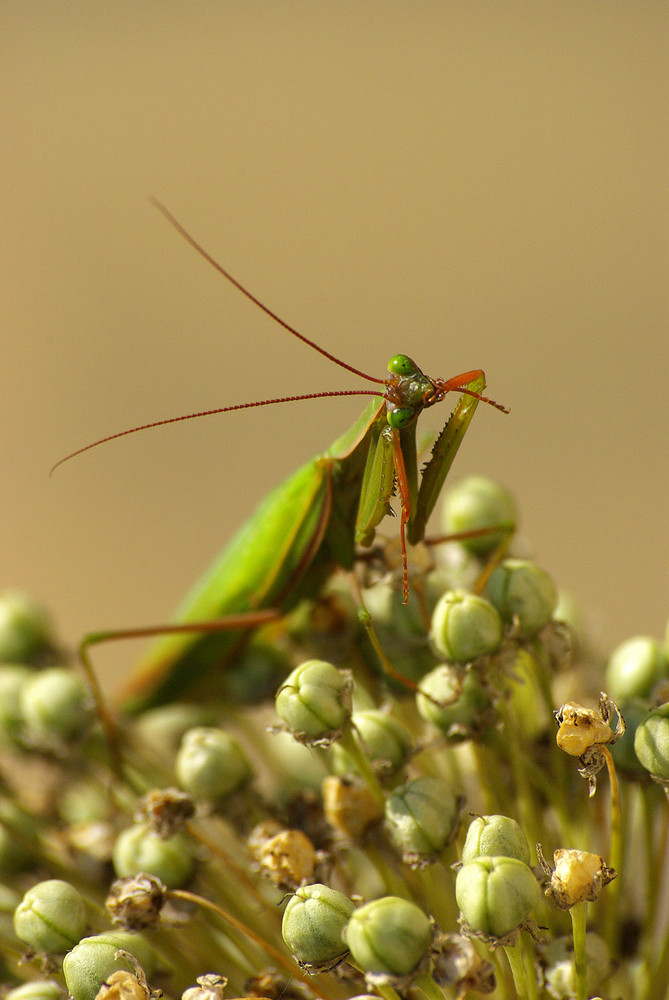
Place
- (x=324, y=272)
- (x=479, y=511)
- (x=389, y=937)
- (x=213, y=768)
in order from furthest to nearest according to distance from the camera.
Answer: (x=324, y=272)
(x=479, y=511)
(x=213, y=768)
(x=389, y=937)

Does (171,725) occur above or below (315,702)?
below

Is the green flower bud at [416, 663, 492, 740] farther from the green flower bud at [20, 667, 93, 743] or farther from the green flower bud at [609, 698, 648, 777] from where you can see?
the green flower bud at [20, 667, 93, 743]

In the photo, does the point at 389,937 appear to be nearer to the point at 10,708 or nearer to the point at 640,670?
→ the point at 640,670

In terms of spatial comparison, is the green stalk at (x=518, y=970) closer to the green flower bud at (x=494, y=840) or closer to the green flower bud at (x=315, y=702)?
the green flower bud at (x=494, y=840)

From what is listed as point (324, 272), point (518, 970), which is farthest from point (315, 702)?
point (324, 272)

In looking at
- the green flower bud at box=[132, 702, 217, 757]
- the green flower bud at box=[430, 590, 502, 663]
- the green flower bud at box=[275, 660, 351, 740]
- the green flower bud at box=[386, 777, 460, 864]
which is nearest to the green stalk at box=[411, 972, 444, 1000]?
the green flower bud at box=[386, 777, 460, 864]

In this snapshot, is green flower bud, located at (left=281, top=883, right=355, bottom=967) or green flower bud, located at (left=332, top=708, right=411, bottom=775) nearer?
green flower bud, located at (left=281, top=883, right=355, bottom=967)
